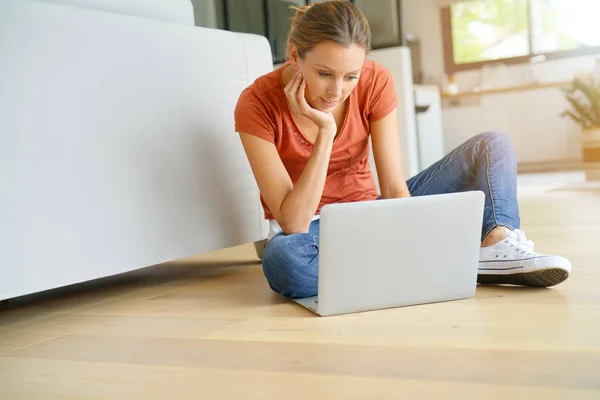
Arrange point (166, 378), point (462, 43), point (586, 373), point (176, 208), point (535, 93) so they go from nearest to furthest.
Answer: point (586, 373), point (166, 378), point (176, 208), point (535, 93), point (462, 43)

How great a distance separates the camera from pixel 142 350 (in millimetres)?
1110

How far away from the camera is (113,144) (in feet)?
4.95

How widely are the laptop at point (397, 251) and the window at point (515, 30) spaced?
213 inches

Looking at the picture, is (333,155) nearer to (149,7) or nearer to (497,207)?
(497,207)

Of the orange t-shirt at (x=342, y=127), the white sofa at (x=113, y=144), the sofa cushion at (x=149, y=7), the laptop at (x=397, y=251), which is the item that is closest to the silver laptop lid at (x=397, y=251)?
the laptop at (x=397, y=251)

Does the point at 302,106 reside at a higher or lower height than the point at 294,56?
lower

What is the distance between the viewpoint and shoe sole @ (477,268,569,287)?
1.29 meters

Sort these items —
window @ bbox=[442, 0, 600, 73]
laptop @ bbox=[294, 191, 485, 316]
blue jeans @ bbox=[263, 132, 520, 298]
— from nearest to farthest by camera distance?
laptop @ bbox=[294, 191, 485, 316] < blue jeans @ bbox=[263, 132, 520, 298] < window @ bbox=[442, 0, 600, 73]

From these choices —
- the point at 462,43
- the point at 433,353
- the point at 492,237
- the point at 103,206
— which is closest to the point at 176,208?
the point at 103,206

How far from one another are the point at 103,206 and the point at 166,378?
0.64m

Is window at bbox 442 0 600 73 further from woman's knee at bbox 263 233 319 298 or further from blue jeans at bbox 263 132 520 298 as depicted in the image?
woman's knee at bbox 263 233 319 298

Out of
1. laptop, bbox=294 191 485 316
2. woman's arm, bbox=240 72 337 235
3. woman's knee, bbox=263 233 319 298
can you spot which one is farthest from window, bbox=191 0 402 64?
laptop, bbox=294 191 485 316

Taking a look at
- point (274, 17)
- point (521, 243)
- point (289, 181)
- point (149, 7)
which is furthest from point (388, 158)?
point (274, 17)

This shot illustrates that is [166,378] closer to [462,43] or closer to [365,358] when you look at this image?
[365,358]
